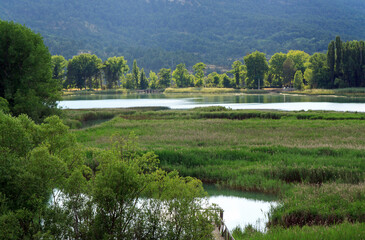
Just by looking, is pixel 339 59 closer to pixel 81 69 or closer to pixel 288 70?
pixel 288 70

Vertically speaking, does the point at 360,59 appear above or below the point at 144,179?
above

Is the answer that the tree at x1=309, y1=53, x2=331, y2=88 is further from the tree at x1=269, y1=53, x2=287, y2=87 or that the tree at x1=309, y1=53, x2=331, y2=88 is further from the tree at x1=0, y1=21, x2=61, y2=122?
the tree at x1=0, y1=21, x2=61, y2=122

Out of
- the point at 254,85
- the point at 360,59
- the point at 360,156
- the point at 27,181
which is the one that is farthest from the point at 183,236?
the point at 254,85

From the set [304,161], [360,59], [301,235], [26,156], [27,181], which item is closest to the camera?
[27,181]

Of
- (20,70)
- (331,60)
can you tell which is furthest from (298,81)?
(20,70)

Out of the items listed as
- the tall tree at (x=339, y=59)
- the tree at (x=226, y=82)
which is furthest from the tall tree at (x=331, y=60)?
the tree at (x=226, y=82)

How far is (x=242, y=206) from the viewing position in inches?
605

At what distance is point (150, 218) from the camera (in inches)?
324

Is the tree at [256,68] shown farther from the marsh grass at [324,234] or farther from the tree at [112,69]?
the marsh grass at [324,234]

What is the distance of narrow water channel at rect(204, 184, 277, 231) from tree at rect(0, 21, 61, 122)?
19233 millimetres

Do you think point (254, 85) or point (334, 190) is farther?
point (254, 85)

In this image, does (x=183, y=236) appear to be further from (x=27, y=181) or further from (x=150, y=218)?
(x=27, y=181)


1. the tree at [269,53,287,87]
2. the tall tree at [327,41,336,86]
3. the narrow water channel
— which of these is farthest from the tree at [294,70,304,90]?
the narrow water channel

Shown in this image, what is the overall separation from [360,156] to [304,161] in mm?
3202
